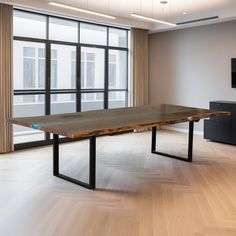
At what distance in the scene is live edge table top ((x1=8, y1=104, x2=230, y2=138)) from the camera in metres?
3.58

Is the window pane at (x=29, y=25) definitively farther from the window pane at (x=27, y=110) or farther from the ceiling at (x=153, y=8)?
the window pane at (x=27, y=110)

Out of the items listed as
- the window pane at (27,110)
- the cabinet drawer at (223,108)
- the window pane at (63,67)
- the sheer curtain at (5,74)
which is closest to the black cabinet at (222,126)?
the cabinet drawer at (223,108)

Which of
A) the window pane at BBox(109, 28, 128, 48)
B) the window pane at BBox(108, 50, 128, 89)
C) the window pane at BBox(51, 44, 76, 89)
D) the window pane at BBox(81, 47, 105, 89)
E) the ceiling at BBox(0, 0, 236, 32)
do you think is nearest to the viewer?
the ceiling at BBox(0, 0, 236, 32)

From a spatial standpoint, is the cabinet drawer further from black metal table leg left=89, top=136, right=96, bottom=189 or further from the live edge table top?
black metal table leg left=89, top=136, right=96, bottom=189

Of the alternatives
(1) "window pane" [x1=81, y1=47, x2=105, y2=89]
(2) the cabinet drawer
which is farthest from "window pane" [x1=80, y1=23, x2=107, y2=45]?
(2) the cabinet drawer

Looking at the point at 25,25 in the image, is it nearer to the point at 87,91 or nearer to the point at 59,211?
the point at 87,91

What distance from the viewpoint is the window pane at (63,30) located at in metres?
6.57

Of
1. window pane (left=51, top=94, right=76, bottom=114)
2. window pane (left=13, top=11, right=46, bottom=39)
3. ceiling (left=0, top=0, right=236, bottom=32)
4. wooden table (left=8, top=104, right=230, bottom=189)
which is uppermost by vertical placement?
ceiling (left=0, top=0, right=236, bottom=32)

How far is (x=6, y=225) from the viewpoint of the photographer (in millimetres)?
2990

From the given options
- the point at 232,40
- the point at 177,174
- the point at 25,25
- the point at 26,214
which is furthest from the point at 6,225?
the point at 232,40

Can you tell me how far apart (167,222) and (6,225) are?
4.95ft

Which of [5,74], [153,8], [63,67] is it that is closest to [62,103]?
[63,67]

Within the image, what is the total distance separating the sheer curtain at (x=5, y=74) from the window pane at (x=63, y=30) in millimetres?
1021

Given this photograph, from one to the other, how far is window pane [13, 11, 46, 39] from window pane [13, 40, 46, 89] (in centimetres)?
17
